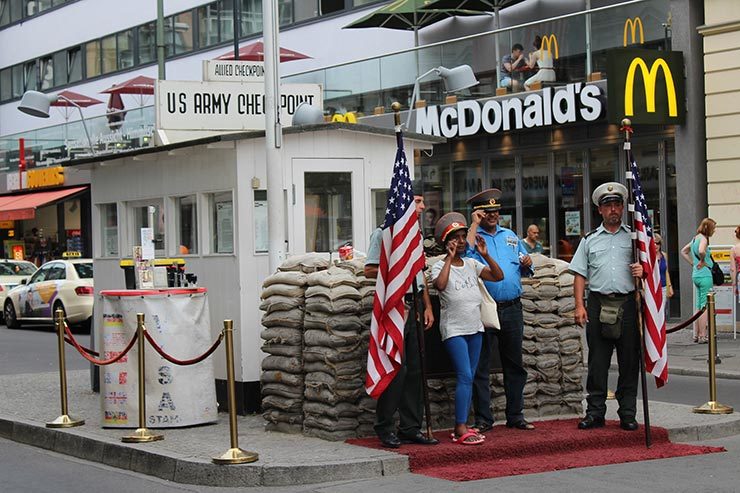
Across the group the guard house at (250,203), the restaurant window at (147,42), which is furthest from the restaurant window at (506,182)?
the restaurant window at (147,42)

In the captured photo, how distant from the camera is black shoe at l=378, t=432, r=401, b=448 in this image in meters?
9.89

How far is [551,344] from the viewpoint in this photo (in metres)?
11.5

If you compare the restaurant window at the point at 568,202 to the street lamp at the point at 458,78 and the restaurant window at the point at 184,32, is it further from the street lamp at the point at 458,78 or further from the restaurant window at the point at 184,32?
the restaurant window at the point at 184,32

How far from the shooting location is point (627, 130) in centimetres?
1055

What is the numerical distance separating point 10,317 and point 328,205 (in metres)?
18.4

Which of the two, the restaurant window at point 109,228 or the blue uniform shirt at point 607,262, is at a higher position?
the restaurant window at point 109,228

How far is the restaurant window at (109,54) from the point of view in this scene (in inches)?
1804

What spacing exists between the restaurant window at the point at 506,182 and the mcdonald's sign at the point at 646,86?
4707 mm

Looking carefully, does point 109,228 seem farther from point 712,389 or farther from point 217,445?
point 712,389

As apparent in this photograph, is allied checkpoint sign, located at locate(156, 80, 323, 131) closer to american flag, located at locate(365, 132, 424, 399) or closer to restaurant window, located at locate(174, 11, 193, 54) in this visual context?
american flag, located at locate(365, 132, 424, 399)

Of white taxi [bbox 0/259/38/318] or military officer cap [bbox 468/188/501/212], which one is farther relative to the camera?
white taxi [bbox 0/259/38/318]

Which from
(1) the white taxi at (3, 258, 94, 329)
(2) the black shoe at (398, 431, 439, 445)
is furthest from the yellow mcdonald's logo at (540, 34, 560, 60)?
(2) the black shoe at (398, 431, 439, 445)

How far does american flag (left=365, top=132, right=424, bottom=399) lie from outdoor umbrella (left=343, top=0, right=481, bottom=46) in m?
19.2

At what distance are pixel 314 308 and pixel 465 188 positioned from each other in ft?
55.5
